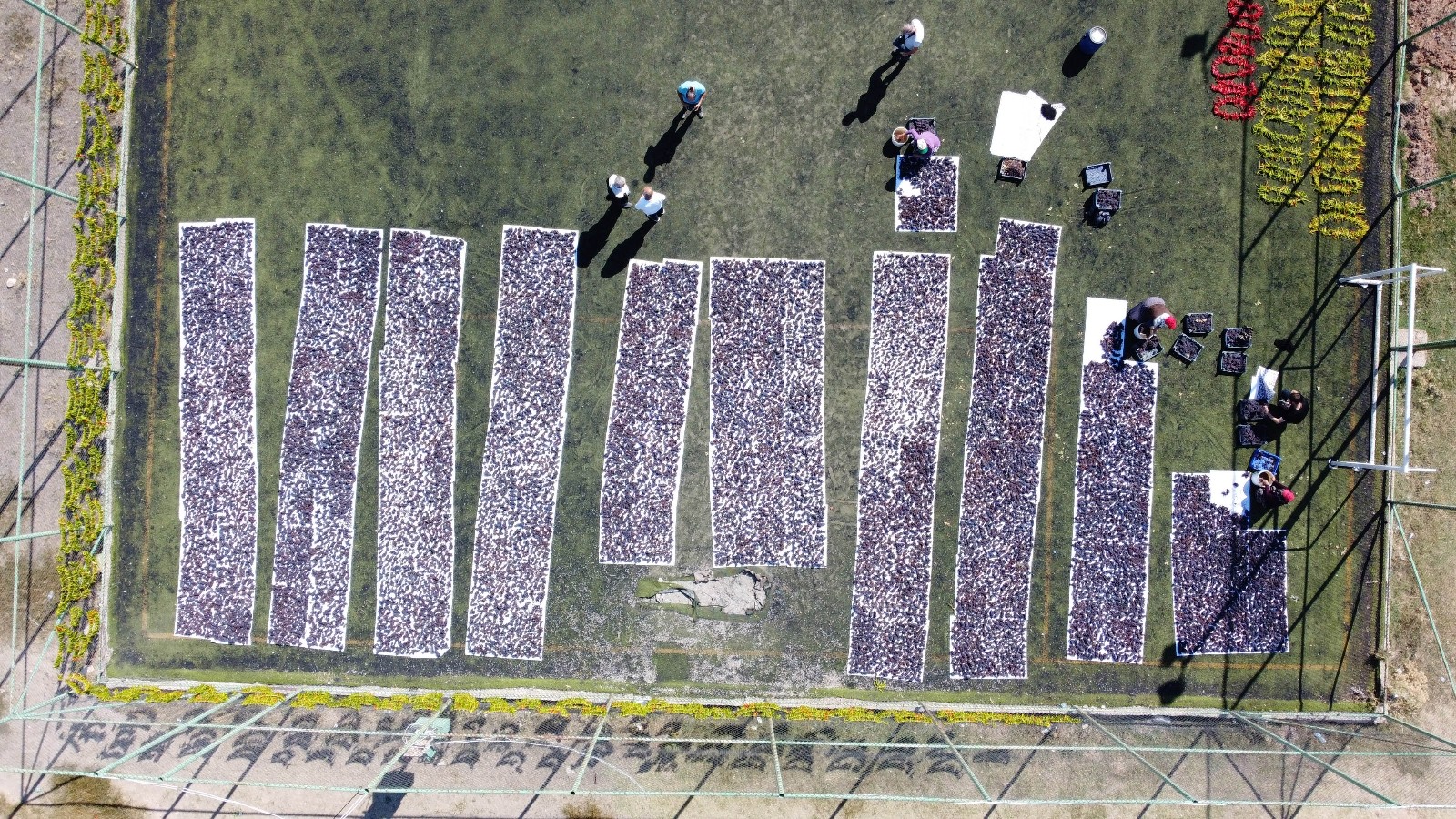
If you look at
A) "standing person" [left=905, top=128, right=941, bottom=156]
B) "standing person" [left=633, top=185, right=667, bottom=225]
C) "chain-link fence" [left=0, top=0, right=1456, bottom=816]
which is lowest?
"chain-link fence" [left=0, top=0, right=1456, bottom=816]

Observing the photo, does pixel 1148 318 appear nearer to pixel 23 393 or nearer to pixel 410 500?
pixel 410 500

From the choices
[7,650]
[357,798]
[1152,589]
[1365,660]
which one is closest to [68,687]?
[7,650]

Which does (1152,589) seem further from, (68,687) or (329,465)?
(68,687)

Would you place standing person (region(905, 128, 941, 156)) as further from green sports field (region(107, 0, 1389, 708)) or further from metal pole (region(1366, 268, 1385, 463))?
metal pole (region(1366, 268, 1385, 463))

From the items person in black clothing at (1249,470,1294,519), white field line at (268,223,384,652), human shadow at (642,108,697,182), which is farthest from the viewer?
human shadow at (642,108,697,182)

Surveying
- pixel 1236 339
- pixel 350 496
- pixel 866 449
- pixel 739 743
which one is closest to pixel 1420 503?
pixel 1236 339

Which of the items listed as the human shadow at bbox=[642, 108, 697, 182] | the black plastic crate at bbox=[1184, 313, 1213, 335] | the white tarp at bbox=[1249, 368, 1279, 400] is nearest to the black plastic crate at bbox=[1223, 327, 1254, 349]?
the black plastic crate at bbox=[1184, 313, 1213, 335]

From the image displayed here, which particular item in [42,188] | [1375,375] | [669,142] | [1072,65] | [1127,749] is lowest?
[1127,749]

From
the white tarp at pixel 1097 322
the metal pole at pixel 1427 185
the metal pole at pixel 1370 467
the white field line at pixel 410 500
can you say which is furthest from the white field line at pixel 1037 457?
the white field line at pixel 410 500
